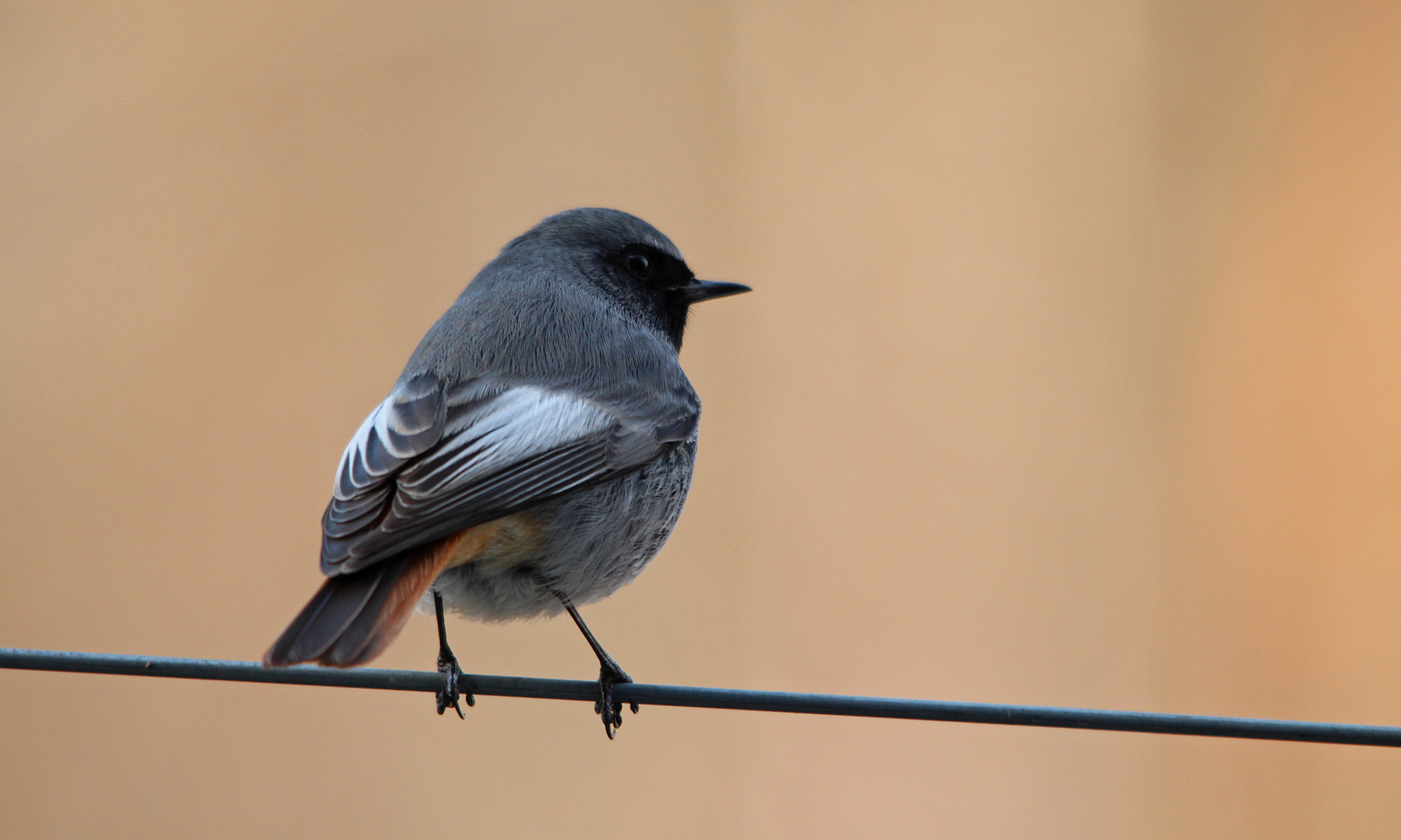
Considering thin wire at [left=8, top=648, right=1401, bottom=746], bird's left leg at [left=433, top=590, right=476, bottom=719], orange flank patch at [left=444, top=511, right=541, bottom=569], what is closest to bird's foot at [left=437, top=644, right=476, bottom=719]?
bird's left leg at [left=433, top=590, right=476, bottom=719]

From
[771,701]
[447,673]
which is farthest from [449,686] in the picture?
[771,701]

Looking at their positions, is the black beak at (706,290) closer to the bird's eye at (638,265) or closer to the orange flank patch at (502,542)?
the bird's eye at (638,265)

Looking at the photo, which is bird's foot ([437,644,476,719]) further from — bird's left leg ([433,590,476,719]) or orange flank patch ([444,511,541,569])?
orange flank patch ([444,511,541,569])

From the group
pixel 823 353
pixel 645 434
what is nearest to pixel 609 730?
pixel 645 434

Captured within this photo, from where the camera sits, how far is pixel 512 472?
2.39 meters

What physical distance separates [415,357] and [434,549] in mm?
912

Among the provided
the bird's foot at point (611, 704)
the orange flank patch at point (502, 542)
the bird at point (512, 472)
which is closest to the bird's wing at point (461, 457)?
the bird at point (512, 472)

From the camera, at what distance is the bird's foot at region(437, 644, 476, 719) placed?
2.29 metres

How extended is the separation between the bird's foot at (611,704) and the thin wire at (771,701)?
1.43ft

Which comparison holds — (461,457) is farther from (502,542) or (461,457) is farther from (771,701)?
(771,701)

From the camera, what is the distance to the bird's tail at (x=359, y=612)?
77.2 inches

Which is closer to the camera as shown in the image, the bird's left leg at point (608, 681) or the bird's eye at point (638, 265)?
the bird's left leg at point (608, 681)

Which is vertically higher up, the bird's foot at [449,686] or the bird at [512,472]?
the bird at [512,472]

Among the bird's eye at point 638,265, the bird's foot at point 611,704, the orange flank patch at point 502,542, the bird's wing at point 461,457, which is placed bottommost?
the bird's foot at point 611,704
